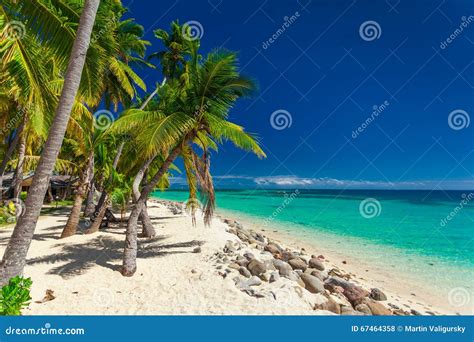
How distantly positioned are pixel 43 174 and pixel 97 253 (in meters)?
5.04

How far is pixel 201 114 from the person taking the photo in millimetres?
6762

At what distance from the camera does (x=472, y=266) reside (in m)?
11.6

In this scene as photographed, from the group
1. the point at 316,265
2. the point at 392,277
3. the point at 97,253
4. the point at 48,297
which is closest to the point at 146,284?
the point at 48,297

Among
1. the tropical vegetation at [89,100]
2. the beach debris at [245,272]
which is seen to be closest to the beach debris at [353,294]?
the beach debris at [245,272]

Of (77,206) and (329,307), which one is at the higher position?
(329,307)

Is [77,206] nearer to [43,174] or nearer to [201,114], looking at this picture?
[43,174]

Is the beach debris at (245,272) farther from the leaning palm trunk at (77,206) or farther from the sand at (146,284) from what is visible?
the leaning palm trunk at (77,206)

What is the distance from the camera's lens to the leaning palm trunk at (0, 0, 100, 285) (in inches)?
174

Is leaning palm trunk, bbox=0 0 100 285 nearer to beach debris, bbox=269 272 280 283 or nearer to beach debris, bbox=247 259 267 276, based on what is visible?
beach debris, bbox=247 259 267 276

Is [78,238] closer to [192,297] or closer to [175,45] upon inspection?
[192,297]

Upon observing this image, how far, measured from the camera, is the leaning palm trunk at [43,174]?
4.42 metres

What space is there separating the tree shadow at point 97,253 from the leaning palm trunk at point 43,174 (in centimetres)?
238
